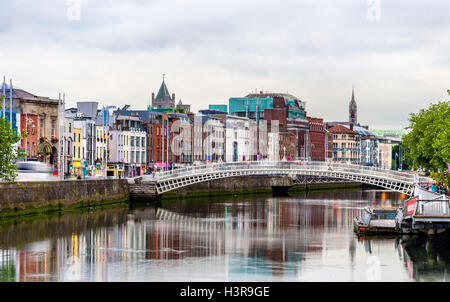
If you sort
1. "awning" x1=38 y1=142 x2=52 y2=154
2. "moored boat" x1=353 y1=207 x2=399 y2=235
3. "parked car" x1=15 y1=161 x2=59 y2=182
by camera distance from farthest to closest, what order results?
1. "awning" x1=38 y1=142 x2=52 y2=154
2. "parked car" x1=15 y1=161 x2=59 y2=182
3. "moored boat" x1=353 y1=207 x2=399 y2=235

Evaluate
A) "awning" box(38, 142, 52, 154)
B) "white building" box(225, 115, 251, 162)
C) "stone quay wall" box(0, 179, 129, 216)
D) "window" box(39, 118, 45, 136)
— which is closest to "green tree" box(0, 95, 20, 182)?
"stone quay wall" box(0, 179, 129, 216)

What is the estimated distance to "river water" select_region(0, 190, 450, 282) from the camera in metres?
32.6

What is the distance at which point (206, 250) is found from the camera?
129 ft

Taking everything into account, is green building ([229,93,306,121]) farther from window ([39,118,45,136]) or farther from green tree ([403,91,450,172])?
window ([39,118,45,136])

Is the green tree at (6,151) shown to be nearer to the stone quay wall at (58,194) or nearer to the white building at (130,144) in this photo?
the stone quay wall at (58,194)

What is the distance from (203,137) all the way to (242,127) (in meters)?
14.7

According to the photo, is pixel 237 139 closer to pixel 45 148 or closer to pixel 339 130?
pixel 45 148

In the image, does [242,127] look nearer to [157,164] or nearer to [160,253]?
[157,164]

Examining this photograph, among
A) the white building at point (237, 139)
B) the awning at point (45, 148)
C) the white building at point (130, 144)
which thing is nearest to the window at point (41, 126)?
the awning at point (45, 148)

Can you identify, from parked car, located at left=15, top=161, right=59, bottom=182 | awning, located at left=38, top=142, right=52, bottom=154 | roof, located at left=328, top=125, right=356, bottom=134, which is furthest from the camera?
roof, located at left=328, top=125, right=356, bottom=134

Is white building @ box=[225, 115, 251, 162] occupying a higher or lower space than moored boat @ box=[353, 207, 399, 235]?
higher

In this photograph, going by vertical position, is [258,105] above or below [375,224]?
above

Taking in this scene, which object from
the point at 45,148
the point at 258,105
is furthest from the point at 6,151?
the point at 258,105
